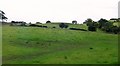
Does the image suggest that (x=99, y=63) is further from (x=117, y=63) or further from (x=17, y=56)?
(x=17, y=56)

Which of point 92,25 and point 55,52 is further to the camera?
point 92,25

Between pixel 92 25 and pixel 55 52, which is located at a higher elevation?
pixel 92 25

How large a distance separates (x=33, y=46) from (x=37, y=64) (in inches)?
813

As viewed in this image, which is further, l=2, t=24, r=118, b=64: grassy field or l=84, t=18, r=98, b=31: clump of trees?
l=84, t=18, r=98, b=31: clump of trees

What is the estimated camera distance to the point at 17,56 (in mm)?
42281

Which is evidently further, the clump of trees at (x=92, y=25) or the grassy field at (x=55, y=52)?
the clump of trees at (x=92, y=25)

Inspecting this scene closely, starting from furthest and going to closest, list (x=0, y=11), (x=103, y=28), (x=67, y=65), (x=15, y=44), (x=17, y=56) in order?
1. (x=0, y=11)
2. (x=103, y=28)
3. (x=15, y=44)
4. (x=17, y=56)
5. (x=67, y=65)

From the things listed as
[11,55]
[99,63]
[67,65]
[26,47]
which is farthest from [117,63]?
[26,47]

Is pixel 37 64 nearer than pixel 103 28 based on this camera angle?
Yes

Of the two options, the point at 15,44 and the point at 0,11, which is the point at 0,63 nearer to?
the point at 15,44

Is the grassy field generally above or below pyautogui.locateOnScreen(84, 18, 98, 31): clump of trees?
below

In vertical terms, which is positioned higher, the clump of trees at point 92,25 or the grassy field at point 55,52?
the clump of trees at point 92,25

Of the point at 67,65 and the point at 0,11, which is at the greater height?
the point at 0,11

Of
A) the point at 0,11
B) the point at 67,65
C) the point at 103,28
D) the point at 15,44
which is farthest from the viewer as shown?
the point at 0,11
